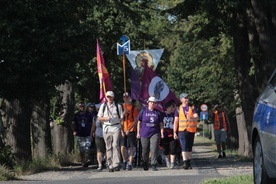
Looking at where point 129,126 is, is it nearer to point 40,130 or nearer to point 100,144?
point 100,144

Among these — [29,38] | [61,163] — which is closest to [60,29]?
[29,38]

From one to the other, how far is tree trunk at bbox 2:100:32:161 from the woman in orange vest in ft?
13.7

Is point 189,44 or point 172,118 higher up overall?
point 189,44

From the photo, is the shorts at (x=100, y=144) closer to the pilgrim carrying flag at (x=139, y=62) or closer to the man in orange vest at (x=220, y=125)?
the pilgrim carrying flag at (x=139, y=62)

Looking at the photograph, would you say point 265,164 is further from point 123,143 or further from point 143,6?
point 143,6

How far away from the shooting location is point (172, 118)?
69.5 ft

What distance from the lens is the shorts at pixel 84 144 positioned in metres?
23.0

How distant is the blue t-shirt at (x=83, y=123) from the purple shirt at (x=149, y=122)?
3818 millimetres

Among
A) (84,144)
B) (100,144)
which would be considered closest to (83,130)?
(84,144)

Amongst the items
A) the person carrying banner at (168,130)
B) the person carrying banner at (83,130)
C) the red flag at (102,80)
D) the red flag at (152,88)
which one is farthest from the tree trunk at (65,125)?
the person carrying banner at (168,130)

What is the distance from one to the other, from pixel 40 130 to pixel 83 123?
3871 mm

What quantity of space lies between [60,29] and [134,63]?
7632 mm

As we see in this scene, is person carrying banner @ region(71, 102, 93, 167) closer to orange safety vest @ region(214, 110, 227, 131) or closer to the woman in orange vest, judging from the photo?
the woman in orange vest

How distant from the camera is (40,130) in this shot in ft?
86.5
